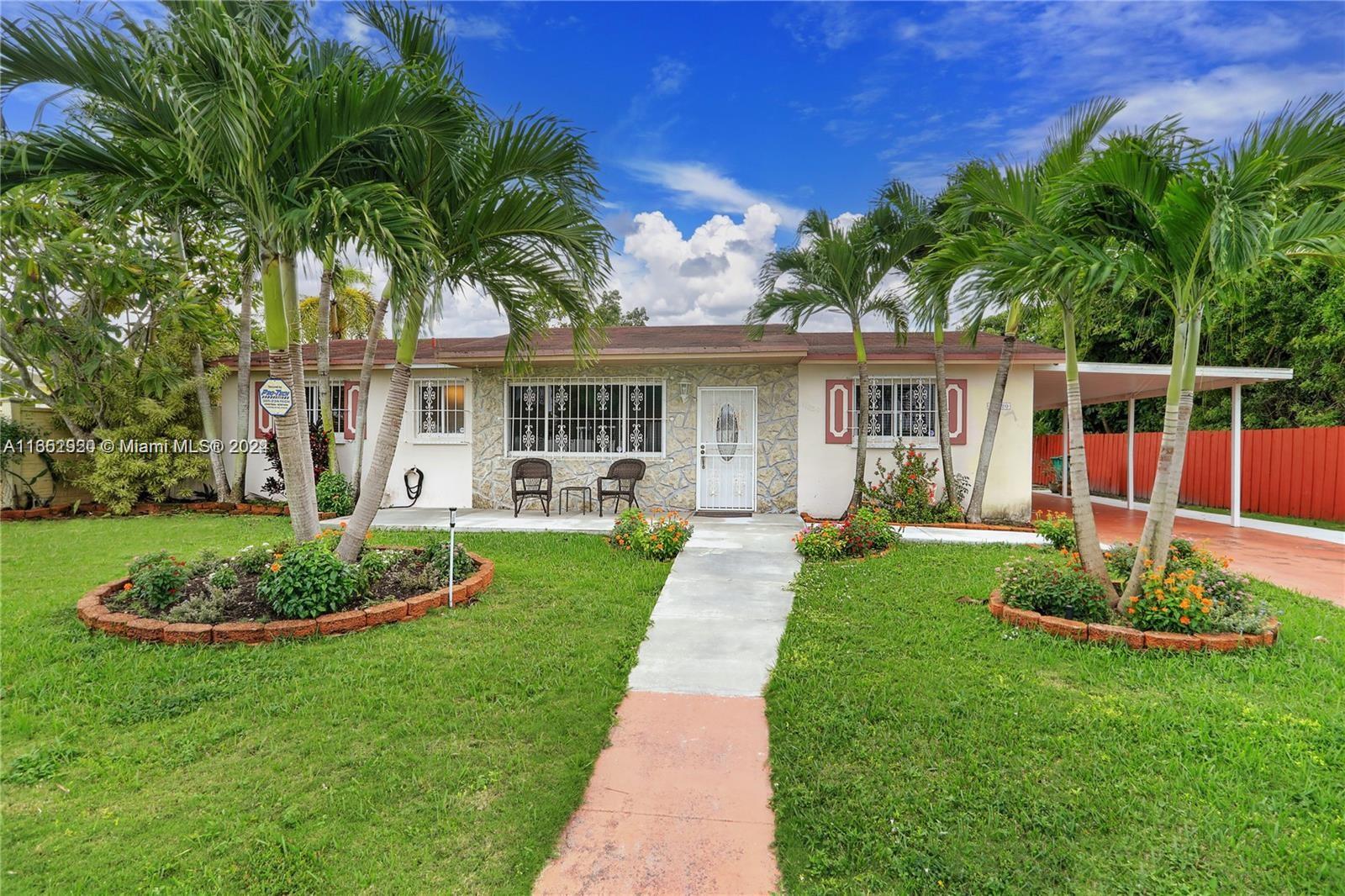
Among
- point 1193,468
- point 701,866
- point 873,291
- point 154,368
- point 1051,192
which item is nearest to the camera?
point 701,866

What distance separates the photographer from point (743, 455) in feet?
34.3

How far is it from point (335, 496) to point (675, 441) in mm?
5671

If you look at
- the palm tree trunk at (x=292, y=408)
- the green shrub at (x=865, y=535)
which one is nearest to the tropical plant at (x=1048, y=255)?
the green shrub at (x=865, y=535)

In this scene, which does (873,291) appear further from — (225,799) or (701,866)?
(225,799)

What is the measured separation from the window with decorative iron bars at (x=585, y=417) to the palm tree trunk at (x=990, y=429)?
5.08m

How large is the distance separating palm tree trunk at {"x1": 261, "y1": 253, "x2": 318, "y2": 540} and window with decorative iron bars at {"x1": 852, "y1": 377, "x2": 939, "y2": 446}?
310 inches

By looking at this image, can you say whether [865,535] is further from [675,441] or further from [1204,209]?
[1204,209]

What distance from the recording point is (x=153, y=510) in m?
10.8

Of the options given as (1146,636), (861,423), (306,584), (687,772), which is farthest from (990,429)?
(306,584)

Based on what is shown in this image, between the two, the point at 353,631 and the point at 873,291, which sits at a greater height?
the point at 873,291

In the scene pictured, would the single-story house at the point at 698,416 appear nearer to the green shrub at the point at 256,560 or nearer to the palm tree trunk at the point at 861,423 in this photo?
the palm tree trunk at the point at 861,423

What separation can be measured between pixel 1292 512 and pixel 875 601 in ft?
38.7

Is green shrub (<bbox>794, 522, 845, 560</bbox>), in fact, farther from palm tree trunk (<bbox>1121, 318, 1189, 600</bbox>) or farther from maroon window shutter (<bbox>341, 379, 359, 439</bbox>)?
maroon window shutter (<bbox>341, 379, 359, 439</bbox>)

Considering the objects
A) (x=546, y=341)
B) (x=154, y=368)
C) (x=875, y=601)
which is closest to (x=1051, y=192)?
(x=875, y=601)
